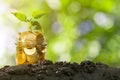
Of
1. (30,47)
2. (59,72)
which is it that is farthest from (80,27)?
(59,72)

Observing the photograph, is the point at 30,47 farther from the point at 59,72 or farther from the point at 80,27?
the point at 80,27

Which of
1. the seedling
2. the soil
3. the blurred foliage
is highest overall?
the blurred foliage

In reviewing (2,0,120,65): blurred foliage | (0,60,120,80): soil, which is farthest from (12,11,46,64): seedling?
(2,0,120,65): blurred foliage

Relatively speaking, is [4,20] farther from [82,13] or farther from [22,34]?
[22,34]

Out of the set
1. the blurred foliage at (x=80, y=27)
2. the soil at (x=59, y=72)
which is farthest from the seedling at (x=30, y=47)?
the blurred foliage at (x=80, y=27)

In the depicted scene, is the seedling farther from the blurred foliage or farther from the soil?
the blurred foliage
